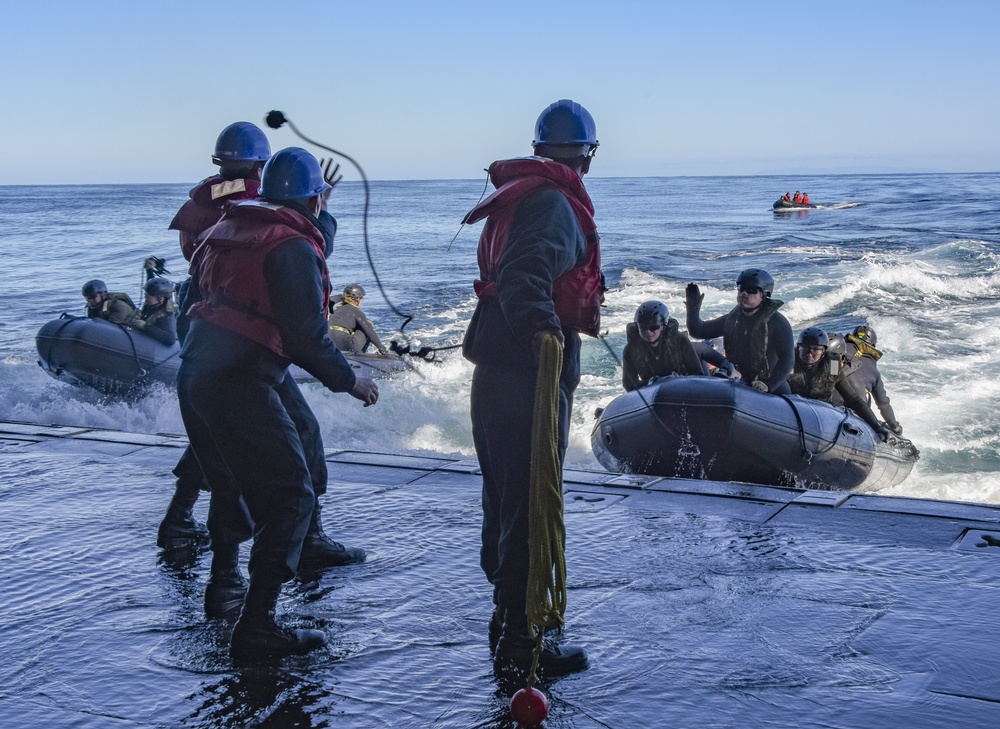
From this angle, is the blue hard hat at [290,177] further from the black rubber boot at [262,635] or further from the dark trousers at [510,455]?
the black rubber boot at [262,635]

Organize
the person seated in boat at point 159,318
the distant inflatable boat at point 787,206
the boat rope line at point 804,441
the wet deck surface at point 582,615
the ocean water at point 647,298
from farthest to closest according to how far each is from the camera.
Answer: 1. the distant inflatable boat at point 787,206
2. the ocean water at point 647,298
3. the person seated in boat at point 159,318
4. the boat rope line at point 804,441
5. the wet deck surface at point 582,615

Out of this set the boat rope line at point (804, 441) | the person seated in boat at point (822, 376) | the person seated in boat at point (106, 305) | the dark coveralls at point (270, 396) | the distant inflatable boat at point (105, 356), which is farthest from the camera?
the person seated in boat at point (106, 305)

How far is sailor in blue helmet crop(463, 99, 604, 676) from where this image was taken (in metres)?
3.43

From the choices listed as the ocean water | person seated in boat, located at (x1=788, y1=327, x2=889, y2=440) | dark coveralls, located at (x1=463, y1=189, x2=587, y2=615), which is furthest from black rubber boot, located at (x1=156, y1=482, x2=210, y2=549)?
person seated in boat, located at (x1=788, y1=327, x2=889, y2=440)

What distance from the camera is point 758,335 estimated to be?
8672mm

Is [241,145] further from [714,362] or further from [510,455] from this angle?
[714,362]

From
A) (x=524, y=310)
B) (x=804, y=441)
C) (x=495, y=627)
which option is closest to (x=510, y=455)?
(x=524, y=310)

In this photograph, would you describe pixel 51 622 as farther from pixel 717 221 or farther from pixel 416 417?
pixel 717 221

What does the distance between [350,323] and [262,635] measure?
1057 centimetres

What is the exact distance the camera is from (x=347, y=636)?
3914mm

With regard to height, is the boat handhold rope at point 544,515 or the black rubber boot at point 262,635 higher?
the boat handhold rope at point 544,515

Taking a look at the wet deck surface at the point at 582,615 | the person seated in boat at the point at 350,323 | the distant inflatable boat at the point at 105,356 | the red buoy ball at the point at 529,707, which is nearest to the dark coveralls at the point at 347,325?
the person seated in boat at the point at 350,323

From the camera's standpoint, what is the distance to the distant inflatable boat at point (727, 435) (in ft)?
26.0

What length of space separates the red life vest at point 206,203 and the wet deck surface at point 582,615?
1.55m
